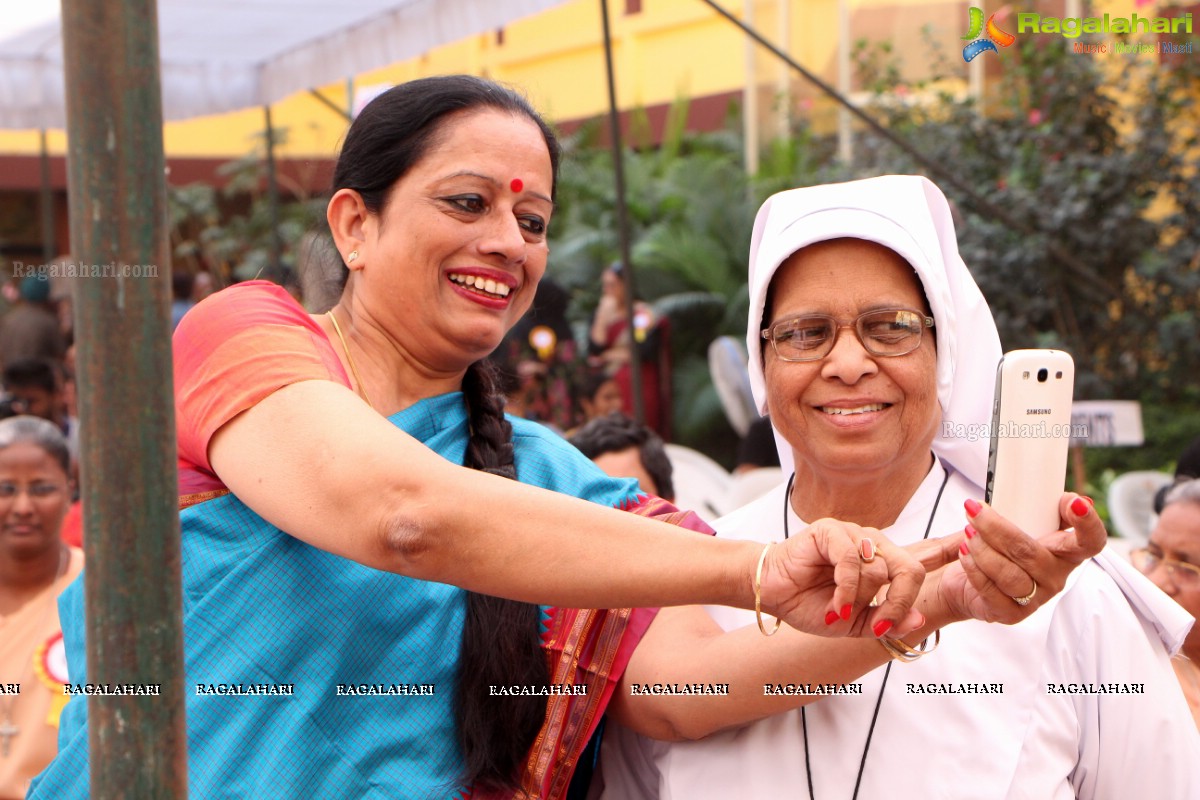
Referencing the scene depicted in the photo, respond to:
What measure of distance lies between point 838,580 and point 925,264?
65cm

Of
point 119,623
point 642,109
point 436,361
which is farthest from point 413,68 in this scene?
point 119,623

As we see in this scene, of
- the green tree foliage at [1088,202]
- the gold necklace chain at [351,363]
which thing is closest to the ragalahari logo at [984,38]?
the green tree foliage at [1088,202]

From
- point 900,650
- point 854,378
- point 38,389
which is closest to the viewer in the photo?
point 900,650

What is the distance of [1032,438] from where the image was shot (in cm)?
179

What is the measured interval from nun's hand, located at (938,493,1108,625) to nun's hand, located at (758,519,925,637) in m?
0.10

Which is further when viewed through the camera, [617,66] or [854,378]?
[617,66]

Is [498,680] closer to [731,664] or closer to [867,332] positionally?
[731,664]

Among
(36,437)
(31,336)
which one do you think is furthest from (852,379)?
(31,336)

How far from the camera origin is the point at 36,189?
1702cm

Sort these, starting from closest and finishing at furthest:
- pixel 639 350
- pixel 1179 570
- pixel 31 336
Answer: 1. pixel 1179 570
2. pixel 639 350
3. pixel 31 336

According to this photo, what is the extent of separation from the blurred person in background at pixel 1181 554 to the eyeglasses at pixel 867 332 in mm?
1427

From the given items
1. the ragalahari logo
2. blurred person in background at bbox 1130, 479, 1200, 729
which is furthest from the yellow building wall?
blurred person in background at bbox 1130, 479, 1200, 729

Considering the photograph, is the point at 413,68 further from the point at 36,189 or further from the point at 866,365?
the point at 866,365

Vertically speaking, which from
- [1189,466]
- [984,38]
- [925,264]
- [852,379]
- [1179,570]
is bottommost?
[1179,570]
